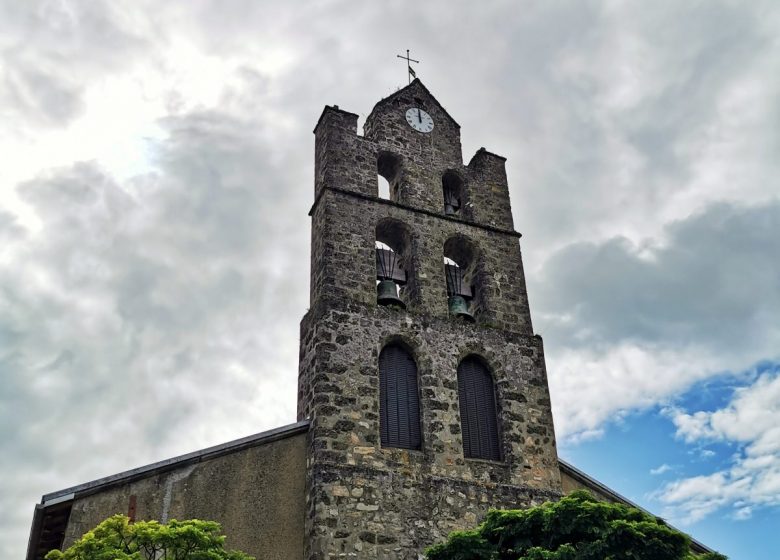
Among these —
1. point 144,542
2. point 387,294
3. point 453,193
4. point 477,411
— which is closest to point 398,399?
point 477,411

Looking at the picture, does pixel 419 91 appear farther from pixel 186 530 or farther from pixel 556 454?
pixel 186 530

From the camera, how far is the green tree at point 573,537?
11.4 meters

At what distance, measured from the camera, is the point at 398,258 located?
65.2 feet

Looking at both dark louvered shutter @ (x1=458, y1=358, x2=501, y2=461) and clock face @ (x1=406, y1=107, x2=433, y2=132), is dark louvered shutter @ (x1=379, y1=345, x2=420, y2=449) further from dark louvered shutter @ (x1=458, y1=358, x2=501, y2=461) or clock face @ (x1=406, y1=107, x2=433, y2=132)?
clock face @ (x1=406, y1=107, x2=433, y2=132)

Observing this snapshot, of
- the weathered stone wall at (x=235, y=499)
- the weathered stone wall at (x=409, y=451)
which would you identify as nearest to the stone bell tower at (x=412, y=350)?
the weathered stone wall at (x=409, y=451)

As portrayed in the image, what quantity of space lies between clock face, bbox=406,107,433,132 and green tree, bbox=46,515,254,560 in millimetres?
13811

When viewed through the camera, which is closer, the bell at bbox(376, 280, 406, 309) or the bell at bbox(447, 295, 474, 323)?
the bell at bbox(376, 280, 406, 309)

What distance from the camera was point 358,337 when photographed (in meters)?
17.2

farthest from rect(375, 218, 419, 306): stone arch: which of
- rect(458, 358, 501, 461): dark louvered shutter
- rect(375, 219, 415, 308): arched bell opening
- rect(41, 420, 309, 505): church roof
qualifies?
rect(41, 420, 309, 505): church roof

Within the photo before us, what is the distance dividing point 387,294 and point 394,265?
4.20ft

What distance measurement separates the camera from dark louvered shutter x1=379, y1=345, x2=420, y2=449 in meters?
16.7

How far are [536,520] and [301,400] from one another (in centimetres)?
666

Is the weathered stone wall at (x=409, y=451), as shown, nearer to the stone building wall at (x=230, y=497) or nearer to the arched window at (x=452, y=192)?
the stone building wall at (x=230, y=497)

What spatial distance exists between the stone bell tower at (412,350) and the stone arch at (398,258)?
4 centimetres
